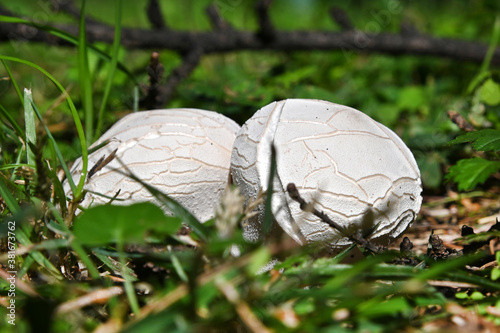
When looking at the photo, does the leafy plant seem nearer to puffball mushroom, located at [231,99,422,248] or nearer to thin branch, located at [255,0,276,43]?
puffball mushroom, located at [231,99,422,248]

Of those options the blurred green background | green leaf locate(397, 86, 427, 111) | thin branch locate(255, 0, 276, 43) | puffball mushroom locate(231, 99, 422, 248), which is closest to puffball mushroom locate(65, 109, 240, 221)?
puffball mushroom locate(231, 99, 422, 248)

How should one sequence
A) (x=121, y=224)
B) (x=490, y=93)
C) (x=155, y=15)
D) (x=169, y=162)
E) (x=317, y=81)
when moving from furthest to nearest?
(x=317, y=81), (x=155, y=15), (x=490, y=93), (x=169, y=162), (x=121, y=224)

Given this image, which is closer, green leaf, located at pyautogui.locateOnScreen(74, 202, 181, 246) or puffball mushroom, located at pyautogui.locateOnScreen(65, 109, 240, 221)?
green leaf, located at pyautogui.locateOnScreen(74, 202, 181, 246)

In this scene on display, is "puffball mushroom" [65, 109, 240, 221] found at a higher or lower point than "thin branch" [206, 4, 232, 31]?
lower

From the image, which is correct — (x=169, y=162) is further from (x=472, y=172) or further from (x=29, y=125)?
(x=472, y=172)

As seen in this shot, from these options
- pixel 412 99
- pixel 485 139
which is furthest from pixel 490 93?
pixel 485 139
